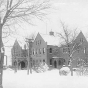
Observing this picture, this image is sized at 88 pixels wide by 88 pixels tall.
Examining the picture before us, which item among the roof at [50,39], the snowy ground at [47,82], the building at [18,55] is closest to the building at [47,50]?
the roof at [50,39]

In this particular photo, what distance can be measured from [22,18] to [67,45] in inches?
595

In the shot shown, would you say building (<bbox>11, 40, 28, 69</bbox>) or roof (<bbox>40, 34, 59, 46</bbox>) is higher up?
roof (<bbox>40, 34, 59, 46</bbox>)

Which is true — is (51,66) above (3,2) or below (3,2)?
below

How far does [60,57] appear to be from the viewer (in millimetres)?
50625

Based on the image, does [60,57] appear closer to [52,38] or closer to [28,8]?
[52,38]

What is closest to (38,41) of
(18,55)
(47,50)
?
(47,50)

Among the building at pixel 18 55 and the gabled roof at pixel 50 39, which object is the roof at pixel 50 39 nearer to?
the gabled roof at pixel 50 39

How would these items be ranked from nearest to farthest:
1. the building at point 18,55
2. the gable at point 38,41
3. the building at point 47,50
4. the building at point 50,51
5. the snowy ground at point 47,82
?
1. the snowy ground at point 47,82
2. the building at point 18,55
3. the building at point 50,51
4. the building at point 47,50
5. the gable at point 38,41

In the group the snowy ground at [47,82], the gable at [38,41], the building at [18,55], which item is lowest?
the snowy ground at [47,82]

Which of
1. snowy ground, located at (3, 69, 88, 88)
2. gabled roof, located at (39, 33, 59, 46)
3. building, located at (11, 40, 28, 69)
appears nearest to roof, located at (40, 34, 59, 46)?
gabled roof, located at (39, 33, 59, 46)

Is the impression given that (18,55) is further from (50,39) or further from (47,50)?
(50,39)

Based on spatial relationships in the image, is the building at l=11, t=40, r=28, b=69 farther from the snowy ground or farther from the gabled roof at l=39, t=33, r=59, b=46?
the snowy ground

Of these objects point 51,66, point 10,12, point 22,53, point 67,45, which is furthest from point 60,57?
point 10,12

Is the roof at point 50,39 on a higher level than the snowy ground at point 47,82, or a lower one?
higher
